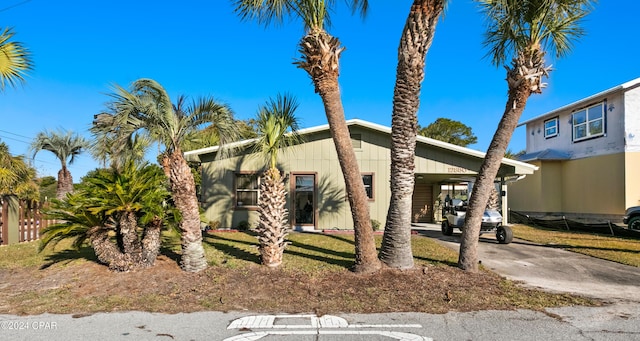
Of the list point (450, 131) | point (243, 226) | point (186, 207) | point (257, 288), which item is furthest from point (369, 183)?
point (450, 131)

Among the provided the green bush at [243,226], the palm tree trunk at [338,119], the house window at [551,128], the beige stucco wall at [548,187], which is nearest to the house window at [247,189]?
the green bush at [243,226]

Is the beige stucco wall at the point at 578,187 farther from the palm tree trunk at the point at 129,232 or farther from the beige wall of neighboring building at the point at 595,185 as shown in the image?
the palm tree trunk at the point at 129,232

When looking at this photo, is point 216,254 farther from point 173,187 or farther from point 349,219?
point 349,219

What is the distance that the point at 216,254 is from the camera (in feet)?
31.2

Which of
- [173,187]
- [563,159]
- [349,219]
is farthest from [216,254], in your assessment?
[563,159]

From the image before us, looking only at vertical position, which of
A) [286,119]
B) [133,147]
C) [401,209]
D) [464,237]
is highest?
[286,119]

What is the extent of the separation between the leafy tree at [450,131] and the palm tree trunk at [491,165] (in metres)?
31.7

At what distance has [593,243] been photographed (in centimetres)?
1220

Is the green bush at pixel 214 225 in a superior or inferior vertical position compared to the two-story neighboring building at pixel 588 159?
inferior

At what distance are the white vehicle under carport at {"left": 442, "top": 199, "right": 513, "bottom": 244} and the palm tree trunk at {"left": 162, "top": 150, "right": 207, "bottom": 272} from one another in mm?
7879

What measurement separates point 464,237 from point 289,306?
3.98 meters

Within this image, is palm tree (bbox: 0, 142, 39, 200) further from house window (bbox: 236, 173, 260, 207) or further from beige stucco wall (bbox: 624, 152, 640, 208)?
beige stucco wall (bbox: 624, 152, 640, 208)

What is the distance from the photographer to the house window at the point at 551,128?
2178 centimetres

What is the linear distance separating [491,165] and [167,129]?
6.46 meters
